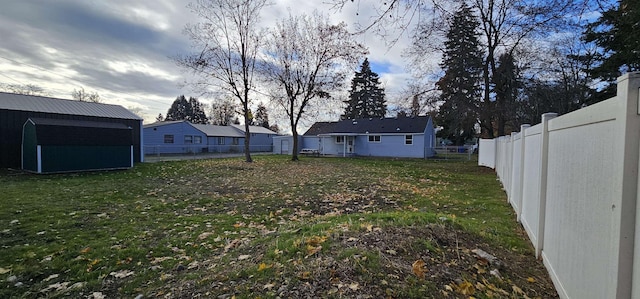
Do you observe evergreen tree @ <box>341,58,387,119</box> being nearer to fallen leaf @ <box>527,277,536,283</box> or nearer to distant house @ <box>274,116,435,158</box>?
distant house @ <box>274,116,435,158</box>

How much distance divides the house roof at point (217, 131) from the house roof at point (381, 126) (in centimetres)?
1392

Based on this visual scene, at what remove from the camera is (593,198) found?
202cm

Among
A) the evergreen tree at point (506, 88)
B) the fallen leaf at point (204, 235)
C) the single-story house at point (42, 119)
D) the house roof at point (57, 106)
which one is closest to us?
the fallen leaf at point (204, 235)

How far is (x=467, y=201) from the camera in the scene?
7.90 meters

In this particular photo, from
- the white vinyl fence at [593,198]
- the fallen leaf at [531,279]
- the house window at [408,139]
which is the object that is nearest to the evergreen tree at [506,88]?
the house window at [408,139]

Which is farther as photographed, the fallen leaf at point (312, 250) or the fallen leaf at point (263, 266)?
the fallen leaf at point (312, 250)

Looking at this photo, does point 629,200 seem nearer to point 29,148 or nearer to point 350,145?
point 29,148

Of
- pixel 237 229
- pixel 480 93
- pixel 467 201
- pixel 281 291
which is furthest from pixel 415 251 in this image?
pixel 480 93

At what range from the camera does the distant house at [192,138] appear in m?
32.7

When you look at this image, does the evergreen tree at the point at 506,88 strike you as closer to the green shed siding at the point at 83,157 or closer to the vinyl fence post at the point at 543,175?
the vinyl fence post at the point at 543,175

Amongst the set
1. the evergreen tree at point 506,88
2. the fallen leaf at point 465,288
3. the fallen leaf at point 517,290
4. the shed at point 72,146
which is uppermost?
the evergreen tree at point 506,88

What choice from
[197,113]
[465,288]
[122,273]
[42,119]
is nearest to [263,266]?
[122,273]

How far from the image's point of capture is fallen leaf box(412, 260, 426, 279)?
2.79m

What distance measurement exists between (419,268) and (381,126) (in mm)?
30753
